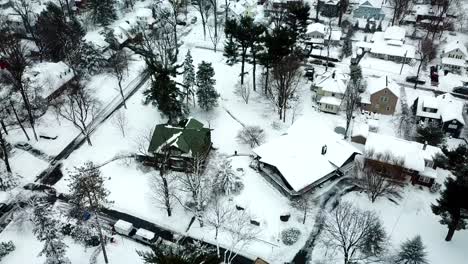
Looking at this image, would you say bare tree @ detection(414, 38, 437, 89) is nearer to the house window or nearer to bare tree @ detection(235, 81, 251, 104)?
the house window

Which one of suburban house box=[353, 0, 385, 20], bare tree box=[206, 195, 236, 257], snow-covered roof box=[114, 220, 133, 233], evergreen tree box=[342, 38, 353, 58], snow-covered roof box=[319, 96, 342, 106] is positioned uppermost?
suburban house box=[353, 0, 385, 20]

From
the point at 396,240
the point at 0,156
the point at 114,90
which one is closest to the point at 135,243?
the point at 0,156

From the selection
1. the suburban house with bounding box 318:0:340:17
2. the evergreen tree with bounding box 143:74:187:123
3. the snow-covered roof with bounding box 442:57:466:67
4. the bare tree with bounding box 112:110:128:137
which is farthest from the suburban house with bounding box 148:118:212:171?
the suburban house with bounding box 318:0:340:17

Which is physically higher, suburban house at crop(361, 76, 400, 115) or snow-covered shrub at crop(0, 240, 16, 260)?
suburban house at crop(361, 76, 400, 115)

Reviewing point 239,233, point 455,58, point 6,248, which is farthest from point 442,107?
point 6,248

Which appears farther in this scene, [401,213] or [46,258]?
[401,213]

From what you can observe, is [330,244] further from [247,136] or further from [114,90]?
[114,90]
